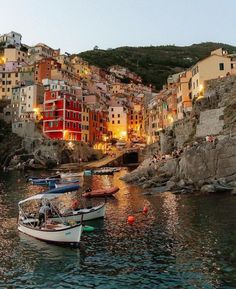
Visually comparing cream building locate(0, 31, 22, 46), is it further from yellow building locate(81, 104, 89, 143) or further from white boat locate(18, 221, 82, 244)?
white boat locate(18, 221, 82, 244)

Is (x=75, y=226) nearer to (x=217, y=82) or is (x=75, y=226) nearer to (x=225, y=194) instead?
(x=225, y=194)

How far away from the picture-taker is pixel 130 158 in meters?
117

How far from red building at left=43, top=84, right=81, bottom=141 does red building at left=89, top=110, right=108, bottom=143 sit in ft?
26.8

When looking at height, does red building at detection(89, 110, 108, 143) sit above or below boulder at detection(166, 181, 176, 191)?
above

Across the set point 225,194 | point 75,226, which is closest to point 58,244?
point 75,226

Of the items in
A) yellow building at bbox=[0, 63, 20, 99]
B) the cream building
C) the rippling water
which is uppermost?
the cream building

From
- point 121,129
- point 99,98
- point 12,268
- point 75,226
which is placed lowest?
point 12,268

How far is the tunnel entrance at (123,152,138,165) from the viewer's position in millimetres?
114000

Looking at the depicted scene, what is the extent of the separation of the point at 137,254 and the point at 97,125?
99.3 metres

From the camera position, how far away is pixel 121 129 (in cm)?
13562

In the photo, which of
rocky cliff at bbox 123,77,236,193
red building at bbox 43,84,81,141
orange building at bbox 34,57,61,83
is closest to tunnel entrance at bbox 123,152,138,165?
red building at bbox 43,84,81,141

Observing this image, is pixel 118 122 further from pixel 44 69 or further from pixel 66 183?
pixel 66 183

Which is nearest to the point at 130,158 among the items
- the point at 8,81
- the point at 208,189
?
the point at 8,81

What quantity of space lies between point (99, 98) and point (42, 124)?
3055cm
